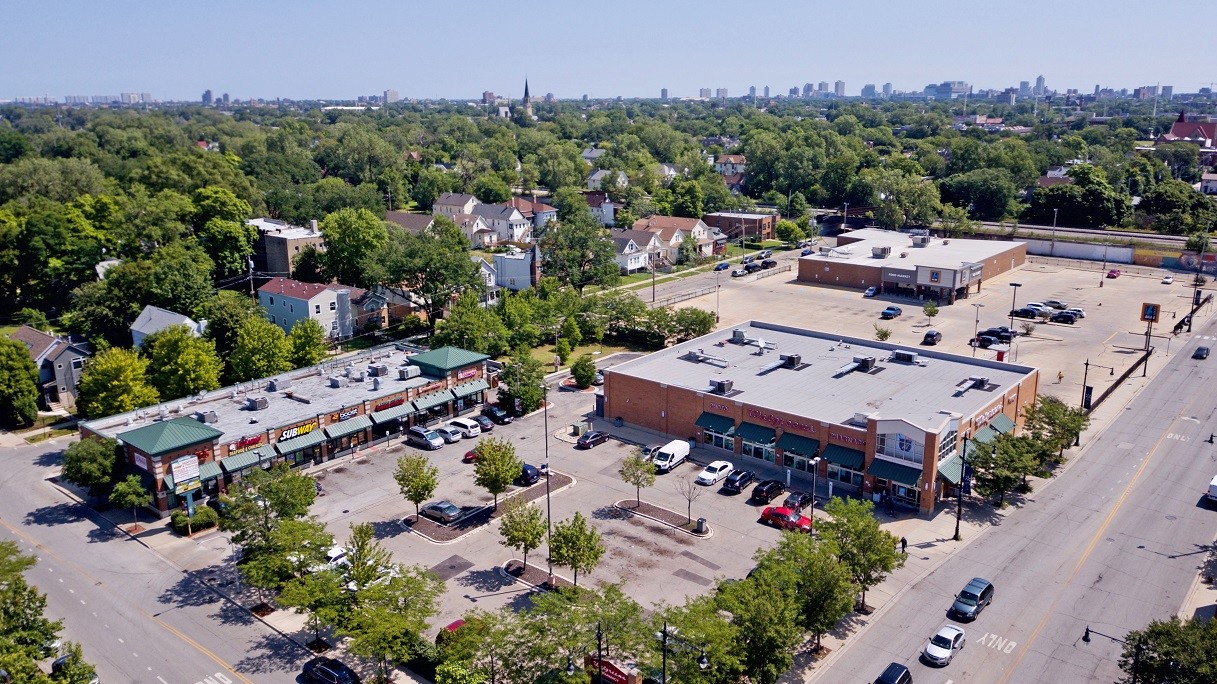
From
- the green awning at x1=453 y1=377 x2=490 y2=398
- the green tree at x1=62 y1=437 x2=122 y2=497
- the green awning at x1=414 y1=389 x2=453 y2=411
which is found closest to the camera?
the green tree at x1=62 y1=437 x2=122 y2=497

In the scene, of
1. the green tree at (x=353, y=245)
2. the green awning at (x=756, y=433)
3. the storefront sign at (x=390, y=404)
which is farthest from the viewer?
the green tree at (x=353, y=245)

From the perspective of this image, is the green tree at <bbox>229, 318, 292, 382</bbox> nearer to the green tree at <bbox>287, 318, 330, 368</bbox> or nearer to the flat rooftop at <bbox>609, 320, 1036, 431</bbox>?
the green tree at <bbox>287, 318, 330, 368</bbox>

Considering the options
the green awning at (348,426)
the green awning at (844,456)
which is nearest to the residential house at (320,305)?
the green awning at (348,426)

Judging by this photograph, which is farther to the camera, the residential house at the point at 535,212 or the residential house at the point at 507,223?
the residential house at the point at 535,212

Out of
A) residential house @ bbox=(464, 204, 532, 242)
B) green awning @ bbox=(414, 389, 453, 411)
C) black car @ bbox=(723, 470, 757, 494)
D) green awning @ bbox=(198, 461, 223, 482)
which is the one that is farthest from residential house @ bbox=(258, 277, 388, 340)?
residential house @ bbox=(464, 204, 532, 242)

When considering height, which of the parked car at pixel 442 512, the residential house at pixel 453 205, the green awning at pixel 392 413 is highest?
the residential house at pixel 453 205

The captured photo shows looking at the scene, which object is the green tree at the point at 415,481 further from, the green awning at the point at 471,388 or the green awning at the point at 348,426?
the green awning at the point at 471,388

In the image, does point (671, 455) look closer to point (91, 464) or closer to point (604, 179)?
point (91, 464)
